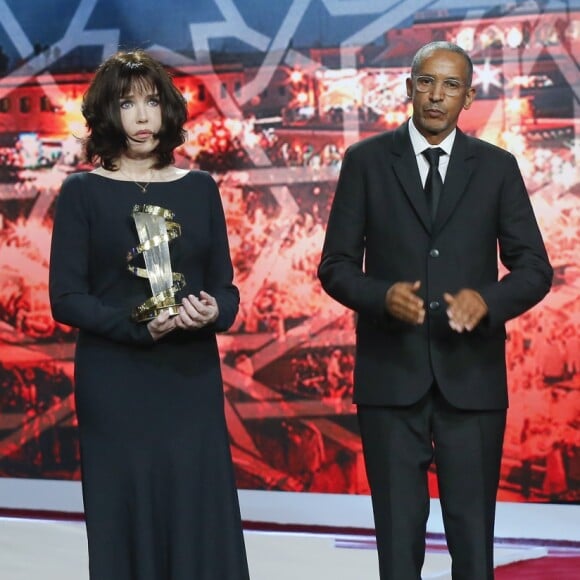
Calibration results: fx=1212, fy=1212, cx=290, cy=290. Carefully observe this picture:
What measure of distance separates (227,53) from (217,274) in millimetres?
2679

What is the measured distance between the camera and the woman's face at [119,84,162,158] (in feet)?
9.88

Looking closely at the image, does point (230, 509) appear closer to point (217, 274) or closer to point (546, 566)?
point (217, 274)

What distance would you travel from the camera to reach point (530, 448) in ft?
17.6

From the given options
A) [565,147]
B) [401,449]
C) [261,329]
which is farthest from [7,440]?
[401,449]

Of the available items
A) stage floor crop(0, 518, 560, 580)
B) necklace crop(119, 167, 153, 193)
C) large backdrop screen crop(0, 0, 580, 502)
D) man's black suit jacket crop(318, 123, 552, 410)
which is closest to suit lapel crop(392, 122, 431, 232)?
man's black suit jacket crop(318, 123, 552, 410)

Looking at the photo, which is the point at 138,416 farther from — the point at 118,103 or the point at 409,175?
the point at 409,175

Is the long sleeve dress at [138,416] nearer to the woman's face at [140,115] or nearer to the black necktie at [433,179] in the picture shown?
the woman's face at [140,115]

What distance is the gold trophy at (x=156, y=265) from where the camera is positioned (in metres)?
2.83

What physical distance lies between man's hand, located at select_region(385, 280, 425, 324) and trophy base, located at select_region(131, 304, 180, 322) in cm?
50

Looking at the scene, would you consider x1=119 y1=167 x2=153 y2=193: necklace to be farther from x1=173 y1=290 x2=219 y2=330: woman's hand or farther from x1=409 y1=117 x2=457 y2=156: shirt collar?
x1=409 y1=117 x2=457 y2=156: shirt collar

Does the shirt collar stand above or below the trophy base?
above

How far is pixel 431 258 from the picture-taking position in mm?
2996

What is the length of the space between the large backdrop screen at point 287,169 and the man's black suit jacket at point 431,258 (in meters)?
2.25

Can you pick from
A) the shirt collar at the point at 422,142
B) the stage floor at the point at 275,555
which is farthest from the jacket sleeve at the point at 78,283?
the stage floor at the point at 275,555
